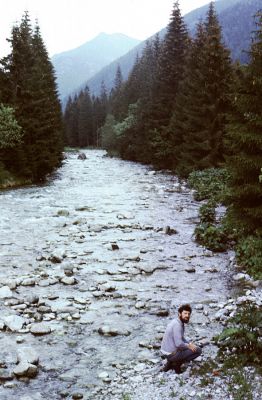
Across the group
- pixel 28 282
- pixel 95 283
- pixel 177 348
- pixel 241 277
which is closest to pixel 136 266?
pixel 95 283

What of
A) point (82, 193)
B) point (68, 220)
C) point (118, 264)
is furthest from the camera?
point (82, 193)

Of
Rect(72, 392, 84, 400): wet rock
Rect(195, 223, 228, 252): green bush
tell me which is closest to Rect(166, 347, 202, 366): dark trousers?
Rect(72, 392, 84, 400): wet rock

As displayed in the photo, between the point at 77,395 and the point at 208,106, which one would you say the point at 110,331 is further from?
the point at 208,106

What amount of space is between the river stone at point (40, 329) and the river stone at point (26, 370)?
1.56 meters

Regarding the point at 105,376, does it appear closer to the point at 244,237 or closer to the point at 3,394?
the point at 3,394

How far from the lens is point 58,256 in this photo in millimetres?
15273

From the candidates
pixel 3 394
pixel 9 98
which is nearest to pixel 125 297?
pixel 3 394

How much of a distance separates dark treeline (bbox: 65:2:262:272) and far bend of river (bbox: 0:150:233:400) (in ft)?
10.6

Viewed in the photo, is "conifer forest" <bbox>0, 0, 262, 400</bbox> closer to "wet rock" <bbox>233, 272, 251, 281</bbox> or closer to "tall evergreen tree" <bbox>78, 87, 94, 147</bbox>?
"wet rock" <bbox>233, 272, 251, 281</bbox>

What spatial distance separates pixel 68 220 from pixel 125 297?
1044cm

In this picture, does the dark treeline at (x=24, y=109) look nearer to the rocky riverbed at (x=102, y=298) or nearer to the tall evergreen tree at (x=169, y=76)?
the rocky riverbed at (x=102, y=298)

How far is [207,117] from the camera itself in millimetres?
36938

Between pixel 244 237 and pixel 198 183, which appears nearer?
pixel 244 237

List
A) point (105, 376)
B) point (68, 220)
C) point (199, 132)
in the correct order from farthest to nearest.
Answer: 1. point (199, 132)
2. point (68, 220)
3. point (105, 376)
